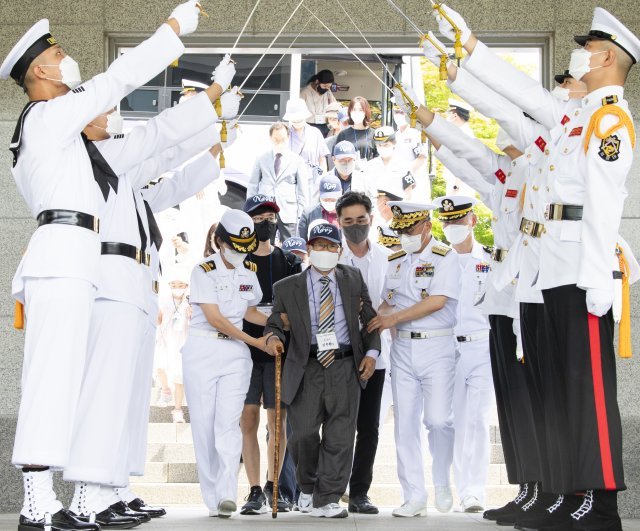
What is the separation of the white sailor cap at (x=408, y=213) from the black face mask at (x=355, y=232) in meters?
0.35

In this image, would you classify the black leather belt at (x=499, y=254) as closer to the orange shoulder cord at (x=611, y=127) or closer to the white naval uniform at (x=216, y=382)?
the orange shoulder cord at (x=611, y=127)

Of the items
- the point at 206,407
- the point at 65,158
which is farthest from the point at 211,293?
the point at 65,158

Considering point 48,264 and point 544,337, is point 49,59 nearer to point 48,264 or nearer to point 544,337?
point 48,264

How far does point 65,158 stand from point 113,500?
176cm

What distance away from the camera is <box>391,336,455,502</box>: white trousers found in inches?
279

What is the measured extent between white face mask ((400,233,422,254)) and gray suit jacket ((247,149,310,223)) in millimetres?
4415

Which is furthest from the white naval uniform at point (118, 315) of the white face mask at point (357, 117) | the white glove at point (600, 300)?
the white face mask at point (357, 117)

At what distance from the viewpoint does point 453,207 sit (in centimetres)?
782

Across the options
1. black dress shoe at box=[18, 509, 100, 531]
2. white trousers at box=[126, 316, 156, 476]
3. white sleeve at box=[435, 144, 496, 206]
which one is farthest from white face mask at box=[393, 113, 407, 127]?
black dress shoe at box=[18, 509, 100, 531]

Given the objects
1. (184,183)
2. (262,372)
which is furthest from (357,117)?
(184,183)

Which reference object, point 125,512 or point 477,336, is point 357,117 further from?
point 125,512

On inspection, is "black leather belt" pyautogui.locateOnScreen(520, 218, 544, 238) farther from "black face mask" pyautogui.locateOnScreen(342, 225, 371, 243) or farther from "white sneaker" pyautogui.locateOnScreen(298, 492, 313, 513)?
"white sneaker" pyautogui.locateOnScreen(298, 492, 313, 513)

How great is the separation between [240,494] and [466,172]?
10.6 feet

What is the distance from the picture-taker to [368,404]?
7.35 metres
